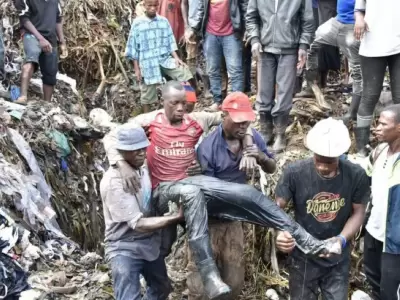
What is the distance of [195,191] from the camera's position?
4.81 meters

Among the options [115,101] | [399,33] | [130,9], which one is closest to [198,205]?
[399,33]

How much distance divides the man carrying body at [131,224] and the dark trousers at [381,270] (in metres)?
1.51

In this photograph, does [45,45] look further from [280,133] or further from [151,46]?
[280,133]

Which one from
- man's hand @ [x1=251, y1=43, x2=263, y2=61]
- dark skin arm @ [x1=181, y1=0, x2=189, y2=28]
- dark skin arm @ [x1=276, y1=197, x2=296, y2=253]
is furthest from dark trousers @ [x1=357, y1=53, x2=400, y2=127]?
dark skin arm @ [x1=181, y1=0, x2=189, y2=28]

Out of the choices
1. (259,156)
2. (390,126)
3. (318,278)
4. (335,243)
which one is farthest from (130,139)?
(390,126)

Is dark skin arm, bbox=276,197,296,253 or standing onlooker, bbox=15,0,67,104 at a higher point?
standing onlooker, bbox=15,0,67,104

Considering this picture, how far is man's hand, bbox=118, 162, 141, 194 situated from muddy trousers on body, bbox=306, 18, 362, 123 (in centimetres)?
311

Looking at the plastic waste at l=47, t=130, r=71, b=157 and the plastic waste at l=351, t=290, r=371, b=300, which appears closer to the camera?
the plastic waste at l=351, t=290, r=371, b=300

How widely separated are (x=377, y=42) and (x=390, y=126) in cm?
157

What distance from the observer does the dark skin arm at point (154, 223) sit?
15.8 ft

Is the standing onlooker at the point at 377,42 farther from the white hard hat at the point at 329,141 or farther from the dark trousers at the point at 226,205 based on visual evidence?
the dark trousers at the point at 226,205

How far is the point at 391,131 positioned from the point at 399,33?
163cm

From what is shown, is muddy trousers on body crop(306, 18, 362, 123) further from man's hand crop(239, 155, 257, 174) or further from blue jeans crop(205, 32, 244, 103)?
man's hand crop(239, 155, 257, 174)

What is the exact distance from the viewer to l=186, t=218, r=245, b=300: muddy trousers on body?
5.43 meters
